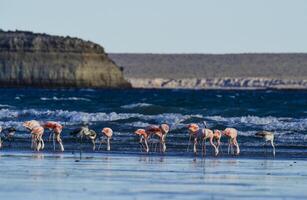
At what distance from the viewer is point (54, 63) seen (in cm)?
16838

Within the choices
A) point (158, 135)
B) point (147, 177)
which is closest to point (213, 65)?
point (158, 135)

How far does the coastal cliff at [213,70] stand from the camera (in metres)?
186

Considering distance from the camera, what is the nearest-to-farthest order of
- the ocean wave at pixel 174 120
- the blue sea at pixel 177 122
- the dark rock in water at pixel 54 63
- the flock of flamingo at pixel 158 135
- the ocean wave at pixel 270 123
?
the flock of flamingo at pixel 158 135 → the blue sea at pixel 177 122 → the ocean wave at pixel 270 123 → the ocean wave at pixel 174 120 → the dark rock in water at pixel 54 63

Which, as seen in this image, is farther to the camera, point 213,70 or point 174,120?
point 213,70

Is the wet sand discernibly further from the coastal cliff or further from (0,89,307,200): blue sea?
the coastal cliff

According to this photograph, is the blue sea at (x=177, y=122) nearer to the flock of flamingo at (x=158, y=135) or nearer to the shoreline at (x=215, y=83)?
the flock of flamingo at (x=158, y=135)

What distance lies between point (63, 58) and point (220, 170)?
483ft

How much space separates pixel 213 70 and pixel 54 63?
1280 inches

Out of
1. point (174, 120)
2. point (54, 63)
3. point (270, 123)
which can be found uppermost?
point (54, 63)

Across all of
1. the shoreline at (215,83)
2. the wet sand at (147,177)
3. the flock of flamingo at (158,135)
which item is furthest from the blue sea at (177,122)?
the shoreline at (215,83)

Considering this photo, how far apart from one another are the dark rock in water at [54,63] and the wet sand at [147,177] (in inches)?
5384

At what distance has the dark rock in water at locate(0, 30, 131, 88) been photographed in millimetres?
164000

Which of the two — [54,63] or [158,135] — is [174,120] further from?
[54,63]

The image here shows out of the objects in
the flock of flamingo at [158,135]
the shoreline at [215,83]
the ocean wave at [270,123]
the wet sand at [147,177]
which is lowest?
the wet sand at [147,177]
